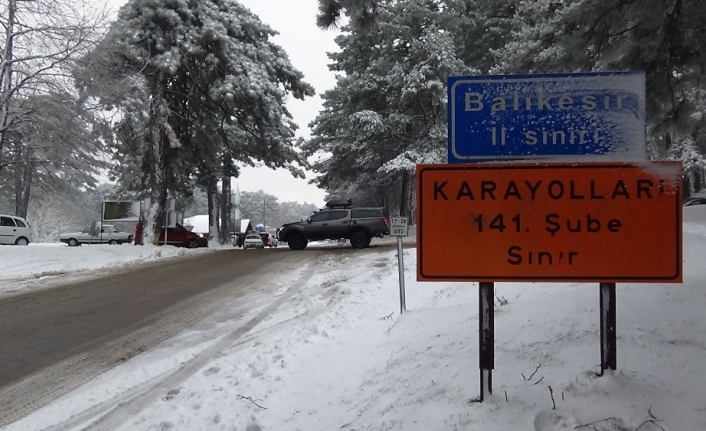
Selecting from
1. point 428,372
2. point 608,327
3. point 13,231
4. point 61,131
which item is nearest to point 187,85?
point 61,131

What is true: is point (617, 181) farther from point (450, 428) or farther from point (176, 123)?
point (176, 123)

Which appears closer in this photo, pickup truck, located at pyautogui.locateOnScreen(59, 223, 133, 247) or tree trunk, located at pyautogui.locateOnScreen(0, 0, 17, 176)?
tree trunk, located at pyautogui.locateOnScreen(0, 0, 17, 176)

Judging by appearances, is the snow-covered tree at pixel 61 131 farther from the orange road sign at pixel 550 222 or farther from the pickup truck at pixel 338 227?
the orange road sign at pixel 550 222

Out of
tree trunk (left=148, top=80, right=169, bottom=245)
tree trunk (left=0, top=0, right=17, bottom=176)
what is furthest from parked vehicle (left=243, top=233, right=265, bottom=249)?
tree trunk (left=0, top=0, right=17, bottom=176)

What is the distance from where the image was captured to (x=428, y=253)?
11.1ft

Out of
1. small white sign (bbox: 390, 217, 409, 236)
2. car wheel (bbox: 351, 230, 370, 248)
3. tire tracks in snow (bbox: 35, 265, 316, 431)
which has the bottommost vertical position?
tire tracks in snow (bbox: 35, 265, 316, 431)

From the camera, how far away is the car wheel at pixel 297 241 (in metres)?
20.4

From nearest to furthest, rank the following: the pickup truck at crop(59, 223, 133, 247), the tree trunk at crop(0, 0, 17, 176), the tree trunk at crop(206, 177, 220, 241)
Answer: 1. the tree trunk at crop(0, 0, 17, 176)
2. the tree trunk at crop(206, 177, 220, 241)
3. the pickup truck at crop(59, 223, 133, 247)

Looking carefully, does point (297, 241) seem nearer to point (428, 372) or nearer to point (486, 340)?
point (428, 372)

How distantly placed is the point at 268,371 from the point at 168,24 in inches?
721

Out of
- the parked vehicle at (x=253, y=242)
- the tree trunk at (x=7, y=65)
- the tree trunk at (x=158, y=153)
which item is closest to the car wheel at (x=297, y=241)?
the tree trunk at (x=158, y=153)

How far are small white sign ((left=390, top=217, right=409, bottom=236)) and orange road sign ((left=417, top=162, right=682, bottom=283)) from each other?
4.83m

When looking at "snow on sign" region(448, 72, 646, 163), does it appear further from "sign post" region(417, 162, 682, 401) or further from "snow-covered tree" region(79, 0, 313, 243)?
"snow-covered tree" region(79, 0, 313, 243)

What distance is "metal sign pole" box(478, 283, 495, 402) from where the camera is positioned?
3.35 metres
